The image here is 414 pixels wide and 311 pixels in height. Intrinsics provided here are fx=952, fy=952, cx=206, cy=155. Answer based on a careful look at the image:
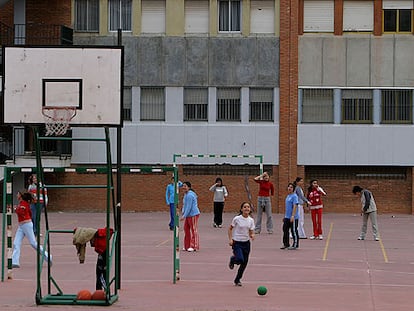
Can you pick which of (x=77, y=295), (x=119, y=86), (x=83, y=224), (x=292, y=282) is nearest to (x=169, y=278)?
(x=292, y=282)

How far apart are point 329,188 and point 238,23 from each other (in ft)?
28.3

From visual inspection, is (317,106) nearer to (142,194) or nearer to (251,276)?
(142,194)

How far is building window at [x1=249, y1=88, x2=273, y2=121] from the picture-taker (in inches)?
1703

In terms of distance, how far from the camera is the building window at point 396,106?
141 ft

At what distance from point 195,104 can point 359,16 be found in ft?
27.7

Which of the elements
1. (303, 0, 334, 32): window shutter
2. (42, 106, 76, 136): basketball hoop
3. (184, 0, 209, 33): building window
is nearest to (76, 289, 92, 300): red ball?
(42, 106, 76, 136): basketball hoop

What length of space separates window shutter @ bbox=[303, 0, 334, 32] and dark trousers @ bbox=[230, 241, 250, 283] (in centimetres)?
2726

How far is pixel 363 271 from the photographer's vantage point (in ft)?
64.3

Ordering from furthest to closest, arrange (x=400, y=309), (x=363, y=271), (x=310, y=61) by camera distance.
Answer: (x=310, y=61) < (x=363, y=271) < (x=400, y=309)

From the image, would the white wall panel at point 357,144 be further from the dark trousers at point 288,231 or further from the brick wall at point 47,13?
the dark trousers at point 288,231

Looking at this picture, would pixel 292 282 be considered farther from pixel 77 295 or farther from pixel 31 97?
pixel 31 97

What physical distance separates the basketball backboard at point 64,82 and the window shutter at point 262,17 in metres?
29.0

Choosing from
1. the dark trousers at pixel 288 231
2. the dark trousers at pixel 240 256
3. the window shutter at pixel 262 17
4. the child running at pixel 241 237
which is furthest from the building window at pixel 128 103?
the dark trousers at pixel 240 256

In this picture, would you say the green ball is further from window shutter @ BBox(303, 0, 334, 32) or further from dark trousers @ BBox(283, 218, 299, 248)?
window shutter @ BBox(303, 0, 334, 32)
